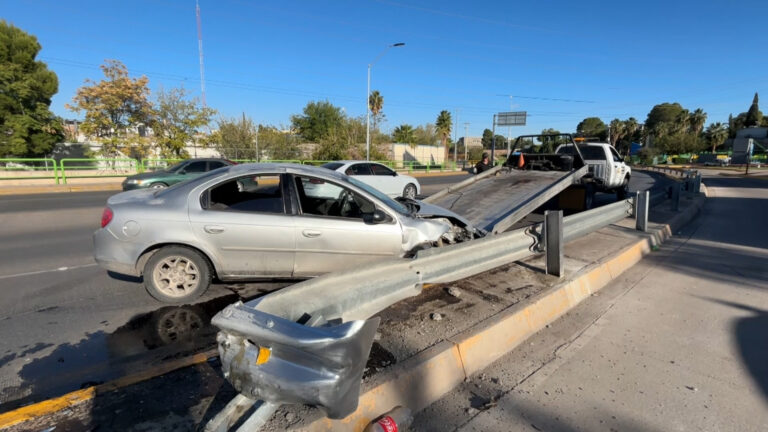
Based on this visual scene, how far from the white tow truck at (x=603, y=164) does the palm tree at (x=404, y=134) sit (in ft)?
176

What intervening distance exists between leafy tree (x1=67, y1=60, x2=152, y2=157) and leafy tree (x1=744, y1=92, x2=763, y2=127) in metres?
121

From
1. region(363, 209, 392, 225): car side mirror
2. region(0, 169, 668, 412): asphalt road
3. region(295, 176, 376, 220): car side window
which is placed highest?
region(295, 176, 376, 220): car side window

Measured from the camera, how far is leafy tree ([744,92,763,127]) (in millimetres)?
91731

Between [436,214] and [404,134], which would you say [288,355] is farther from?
[404,134]

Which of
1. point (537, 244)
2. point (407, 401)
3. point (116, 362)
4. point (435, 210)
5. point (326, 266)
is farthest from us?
point (435, 210)

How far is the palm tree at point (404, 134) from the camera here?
65.1 m

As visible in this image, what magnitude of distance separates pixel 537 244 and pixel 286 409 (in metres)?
3.57

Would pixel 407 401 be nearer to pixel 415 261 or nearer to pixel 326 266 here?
pixel 415 261

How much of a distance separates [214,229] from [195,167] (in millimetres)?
12120

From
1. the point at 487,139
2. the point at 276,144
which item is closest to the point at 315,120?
the point at 276,144

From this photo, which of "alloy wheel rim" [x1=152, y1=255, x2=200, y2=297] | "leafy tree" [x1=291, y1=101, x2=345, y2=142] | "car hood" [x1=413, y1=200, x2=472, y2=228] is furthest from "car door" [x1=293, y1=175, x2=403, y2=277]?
"leafy tree" [x1=291, y1=101, x2=345, y2=142]

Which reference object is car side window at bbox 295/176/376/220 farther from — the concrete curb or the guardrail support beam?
the guardrail support beam

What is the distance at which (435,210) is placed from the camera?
513 centimetres

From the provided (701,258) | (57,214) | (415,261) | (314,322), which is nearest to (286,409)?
(314,322)
